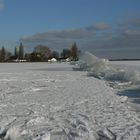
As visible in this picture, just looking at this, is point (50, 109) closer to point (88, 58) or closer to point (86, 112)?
point (86, 112)

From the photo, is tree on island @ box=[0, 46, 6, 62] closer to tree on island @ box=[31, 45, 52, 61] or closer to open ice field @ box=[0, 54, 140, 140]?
tree on island @ box=[31, 45, 52, 61]

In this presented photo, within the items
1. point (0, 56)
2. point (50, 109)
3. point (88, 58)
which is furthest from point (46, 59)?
point (50, 109)

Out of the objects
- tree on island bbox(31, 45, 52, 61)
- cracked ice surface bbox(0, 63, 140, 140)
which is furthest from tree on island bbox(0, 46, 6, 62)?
cracked ice surface bbox(0, 63, 140, 140)

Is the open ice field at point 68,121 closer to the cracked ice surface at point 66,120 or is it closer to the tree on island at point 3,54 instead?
the cracked ice surface at point 66,120

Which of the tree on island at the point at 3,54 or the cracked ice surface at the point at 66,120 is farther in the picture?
the tree on island at the point at 3,54

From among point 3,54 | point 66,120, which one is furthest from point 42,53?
point 66,120

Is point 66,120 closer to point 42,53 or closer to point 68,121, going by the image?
point 68,121

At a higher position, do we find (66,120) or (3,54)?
(66,120)

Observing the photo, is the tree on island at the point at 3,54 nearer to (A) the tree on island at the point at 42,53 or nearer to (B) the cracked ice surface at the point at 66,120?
(A) the tree on island at the point at 42,53

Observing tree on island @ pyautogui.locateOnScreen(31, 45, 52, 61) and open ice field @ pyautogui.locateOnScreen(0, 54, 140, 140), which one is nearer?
open ice field @ pyautogui.locateOnScreen(0, 54, 140, 140)

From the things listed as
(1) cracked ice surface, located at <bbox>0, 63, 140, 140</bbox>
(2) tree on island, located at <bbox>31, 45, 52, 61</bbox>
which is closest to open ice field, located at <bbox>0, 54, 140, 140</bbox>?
(1) cracked ice surface, located at <bbox>0, 63, 140, 140</bbox>

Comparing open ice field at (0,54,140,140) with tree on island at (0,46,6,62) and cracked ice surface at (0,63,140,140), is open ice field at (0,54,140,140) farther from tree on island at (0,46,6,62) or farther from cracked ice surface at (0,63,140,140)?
tree on island at (0,46,6,62)

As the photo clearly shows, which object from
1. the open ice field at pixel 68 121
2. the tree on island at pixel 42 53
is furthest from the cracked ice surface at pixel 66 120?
the tree on island at pixel 42 53

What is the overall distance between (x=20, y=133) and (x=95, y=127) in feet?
4.35
